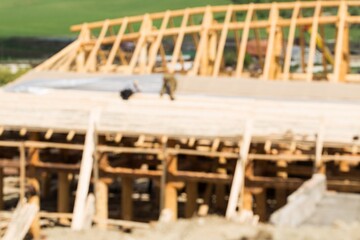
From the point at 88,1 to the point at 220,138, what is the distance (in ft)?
330

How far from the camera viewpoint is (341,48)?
27.3 metres

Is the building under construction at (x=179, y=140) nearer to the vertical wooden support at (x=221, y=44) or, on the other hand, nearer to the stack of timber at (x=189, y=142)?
the stack of timber at (x=189, y=142)

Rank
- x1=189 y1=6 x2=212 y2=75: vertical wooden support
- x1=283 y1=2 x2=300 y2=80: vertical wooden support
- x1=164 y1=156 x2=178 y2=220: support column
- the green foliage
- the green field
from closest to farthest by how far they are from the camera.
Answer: x1=164 y1=156 x2=178 y2=220: support column → x1=283 y1=2 x2=300 y2=80: vertical wooden support → x1=189 y1=6 x2=212 y2=75: vertical wooden support → the green foliage → the green field

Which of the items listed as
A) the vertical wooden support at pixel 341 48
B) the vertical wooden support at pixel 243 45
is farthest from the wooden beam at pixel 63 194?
the vertical wooden support at pixel 341 48

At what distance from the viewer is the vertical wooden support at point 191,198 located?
22766 mm

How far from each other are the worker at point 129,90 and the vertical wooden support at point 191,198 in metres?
3.26

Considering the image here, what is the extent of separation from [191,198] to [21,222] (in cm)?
480

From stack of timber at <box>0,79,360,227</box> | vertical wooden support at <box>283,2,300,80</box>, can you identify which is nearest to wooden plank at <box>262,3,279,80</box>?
vertical wooden support at <box>283,2,300,80</box>

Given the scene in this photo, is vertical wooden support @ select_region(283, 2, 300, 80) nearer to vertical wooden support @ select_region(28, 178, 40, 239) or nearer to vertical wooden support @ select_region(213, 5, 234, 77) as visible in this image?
vertical wooden support @ select_region(213, 5, 234, 77)

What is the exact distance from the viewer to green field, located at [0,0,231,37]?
10888cm

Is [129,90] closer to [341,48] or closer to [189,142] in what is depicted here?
[189,142]

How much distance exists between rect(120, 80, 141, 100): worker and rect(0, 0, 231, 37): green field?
3120 inches

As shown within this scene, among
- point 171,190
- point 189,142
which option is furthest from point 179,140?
point 171,190

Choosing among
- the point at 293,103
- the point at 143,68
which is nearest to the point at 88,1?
the point at 143,68
